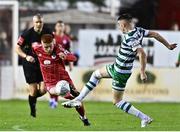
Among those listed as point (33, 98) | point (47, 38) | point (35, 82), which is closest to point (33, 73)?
point (35, 82)

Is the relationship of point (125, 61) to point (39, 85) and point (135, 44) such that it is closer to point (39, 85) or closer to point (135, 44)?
point (135, 44)

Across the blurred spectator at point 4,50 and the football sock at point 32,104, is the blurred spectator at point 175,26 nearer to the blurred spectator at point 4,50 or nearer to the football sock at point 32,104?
the blurred spectator at point 4,50

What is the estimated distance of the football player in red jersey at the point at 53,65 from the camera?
18.1m

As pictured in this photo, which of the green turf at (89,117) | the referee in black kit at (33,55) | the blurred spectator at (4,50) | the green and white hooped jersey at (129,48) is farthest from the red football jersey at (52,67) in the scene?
the blurred spectator at (4,50)

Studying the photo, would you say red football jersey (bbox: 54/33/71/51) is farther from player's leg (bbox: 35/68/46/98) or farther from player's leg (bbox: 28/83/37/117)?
player's leg (bbox: 28/83/37/117)

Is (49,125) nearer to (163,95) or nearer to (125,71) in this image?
(125,71)

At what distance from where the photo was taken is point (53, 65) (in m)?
18.5

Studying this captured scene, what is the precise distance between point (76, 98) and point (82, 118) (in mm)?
624

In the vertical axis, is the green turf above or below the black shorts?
below

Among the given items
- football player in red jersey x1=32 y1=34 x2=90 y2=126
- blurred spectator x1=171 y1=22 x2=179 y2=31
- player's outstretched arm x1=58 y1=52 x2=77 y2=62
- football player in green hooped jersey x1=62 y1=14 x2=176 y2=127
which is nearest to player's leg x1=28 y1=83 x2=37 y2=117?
football player in red jersey x1=32 y1=34 x2=90 y2=126

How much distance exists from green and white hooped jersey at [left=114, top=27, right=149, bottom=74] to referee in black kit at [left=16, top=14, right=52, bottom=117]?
3283 millimetres

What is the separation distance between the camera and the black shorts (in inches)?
836

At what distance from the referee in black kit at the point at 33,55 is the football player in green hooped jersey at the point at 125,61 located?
3.05m

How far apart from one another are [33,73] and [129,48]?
14.6ft
